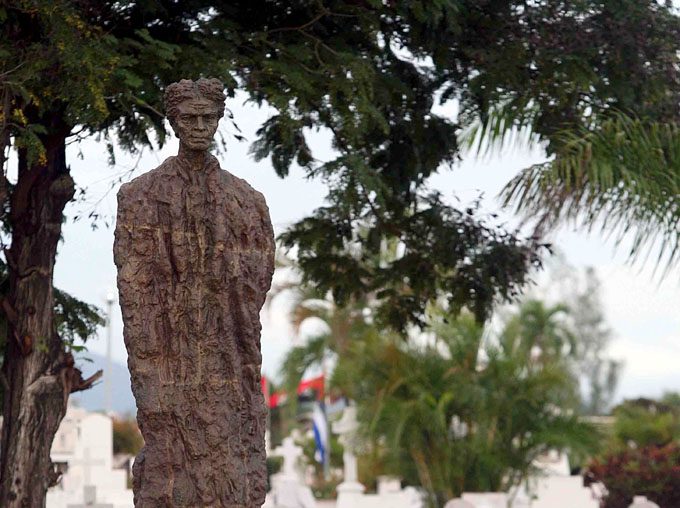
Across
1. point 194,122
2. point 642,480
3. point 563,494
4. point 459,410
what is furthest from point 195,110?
point 642,480

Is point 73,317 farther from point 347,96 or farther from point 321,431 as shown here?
point 321,431

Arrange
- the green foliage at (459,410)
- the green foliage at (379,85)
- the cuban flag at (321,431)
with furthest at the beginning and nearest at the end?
the cuban flag at (321,431) < the green foliage at (459,410) < the green foliage at (379,85)

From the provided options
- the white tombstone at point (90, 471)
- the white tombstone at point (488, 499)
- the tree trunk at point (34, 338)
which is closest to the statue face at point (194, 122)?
the tree trunk at point (34, 338)

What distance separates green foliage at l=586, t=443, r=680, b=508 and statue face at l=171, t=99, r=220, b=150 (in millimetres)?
20850

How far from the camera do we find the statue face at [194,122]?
319 inches

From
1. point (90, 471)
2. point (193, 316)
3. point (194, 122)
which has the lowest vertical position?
point (193, 316)

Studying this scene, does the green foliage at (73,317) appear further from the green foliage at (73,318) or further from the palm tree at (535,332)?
the palm tree at (535,332)

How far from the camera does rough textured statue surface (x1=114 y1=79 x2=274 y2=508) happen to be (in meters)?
7.98

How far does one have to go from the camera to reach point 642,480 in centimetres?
2811

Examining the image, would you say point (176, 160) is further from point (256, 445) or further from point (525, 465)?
point (525, 465)

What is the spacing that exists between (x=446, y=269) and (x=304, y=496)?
26.6 ft

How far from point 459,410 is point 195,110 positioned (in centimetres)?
1986

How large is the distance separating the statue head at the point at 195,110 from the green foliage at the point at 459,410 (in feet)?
61.2

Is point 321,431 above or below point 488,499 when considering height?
above
